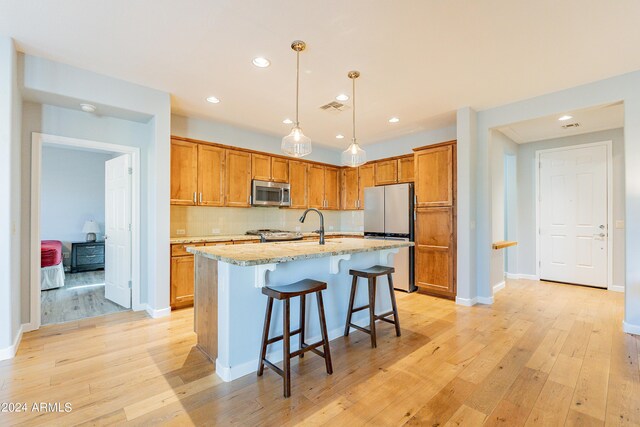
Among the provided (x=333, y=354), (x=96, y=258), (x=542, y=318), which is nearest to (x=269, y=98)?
(x=333, y=354)

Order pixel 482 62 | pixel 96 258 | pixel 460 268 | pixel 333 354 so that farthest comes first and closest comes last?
pixel 96 258
pixel 460 268
pixel 482 62
pixel 333 354

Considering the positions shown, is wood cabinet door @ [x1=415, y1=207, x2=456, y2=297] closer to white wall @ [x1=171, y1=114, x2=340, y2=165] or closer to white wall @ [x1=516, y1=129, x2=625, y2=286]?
white wall @ [x1=516, y1=129, x2=625, y2=286]

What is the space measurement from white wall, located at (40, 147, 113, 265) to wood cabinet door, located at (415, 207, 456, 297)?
6.77m

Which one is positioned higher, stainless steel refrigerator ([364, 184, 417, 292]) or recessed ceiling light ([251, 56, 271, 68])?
recessed ceiling light ([251, 56, 271, 68])

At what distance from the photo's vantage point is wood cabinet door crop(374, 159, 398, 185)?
5438 millimetres

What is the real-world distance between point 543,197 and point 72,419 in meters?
6.87

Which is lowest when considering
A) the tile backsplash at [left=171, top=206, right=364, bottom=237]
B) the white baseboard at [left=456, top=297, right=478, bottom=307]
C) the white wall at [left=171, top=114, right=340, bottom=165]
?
the white baseboard at [left=456, top=297, right=478, bottom=307]

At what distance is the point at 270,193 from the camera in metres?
5.17

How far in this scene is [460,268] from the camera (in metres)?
4.14

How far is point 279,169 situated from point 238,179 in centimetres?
87

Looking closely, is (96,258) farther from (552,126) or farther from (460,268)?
(552,126)

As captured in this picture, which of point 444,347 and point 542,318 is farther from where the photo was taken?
point 542,318

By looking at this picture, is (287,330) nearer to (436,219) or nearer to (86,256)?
(436,219)

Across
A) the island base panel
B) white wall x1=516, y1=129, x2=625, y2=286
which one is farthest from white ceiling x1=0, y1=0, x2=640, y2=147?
white wall x1=516, y1=129, x2=625, y2=286
